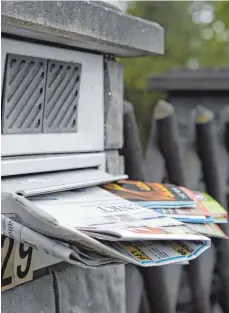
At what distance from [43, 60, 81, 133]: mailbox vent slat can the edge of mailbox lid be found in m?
0.08

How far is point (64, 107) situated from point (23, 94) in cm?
20

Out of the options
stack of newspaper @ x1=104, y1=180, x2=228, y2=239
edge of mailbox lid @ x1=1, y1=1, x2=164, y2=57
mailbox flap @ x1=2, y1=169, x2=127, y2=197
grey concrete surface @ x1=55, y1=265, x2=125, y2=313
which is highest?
edge of mailbox lid @ x1=1, y1=1, x2=164, y2=57

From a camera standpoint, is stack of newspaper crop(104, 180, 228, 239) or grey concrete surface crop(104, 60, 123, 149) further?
grey concrete surface crop(104, 60, 123, 149)

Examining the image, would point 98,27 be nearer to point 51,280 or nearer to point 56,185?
point 56,185

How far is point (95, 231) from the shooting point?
1.36 meters

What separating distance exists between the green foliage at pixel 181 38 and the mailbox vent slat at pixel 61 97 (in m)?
5.30

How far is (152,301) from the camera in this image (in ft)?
8.98

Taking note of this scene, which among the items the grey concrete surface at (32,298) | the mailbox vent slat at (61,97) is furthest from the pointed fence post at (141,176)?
the grey concrete surface at (32,298)

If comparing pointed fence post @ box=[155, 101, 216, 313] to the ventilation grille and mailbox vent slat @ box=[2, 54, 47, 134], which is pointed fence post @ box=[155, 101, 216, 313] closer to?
the ventilation grille

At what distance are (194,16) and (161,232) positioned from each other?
23.3 feet

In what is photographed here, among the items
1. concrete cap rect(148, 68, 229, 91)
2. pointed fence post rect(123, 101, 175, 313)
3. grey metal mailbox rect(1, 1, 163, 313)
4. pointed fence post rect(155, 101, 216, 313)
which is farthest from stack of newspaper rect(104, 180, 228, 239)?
concrete cap rect(148, 68, 229, 91)

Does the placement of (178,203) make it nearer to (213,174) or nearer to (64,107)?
(64,107)

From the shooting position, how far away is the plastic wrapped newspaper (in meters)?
1.36

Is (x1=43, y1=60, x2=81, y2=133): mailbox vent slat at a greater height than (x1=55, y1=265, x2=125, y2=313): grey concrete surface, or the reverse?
(x1=43, y1=60, x2=81, y2=133): mailbox vent slat
